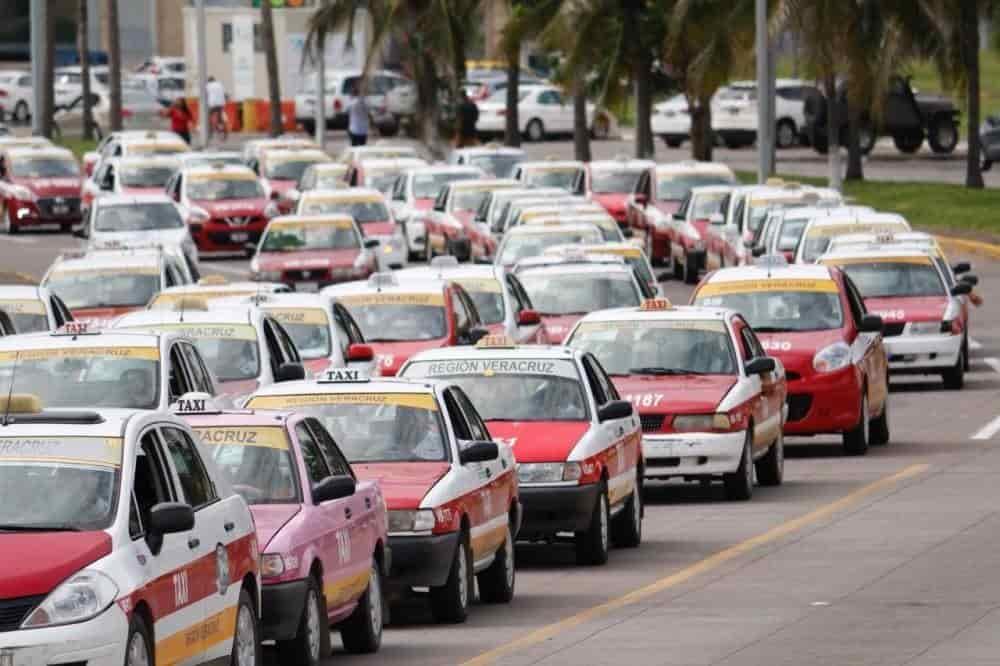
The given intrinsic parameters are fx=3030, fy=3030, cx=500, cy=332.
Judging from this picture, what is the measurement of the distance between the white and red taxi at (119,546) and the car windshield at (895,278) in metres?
21.1

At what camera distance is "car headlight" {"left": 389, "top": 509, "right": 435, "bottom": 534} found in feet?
52.6

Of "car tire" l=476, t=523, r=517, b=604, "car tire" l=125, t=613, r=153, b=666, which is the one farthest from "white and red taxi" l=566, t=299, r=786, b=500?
"car tire" l=125, t=613, r=153, b=666

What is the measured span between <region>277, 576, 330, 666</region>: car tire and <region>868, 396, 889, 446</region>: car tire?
46.9ft

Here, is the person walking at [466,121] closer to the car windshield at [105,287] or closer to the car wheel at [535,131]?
the car wheel at [535,131]

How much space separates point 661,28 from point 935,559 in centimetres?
4636

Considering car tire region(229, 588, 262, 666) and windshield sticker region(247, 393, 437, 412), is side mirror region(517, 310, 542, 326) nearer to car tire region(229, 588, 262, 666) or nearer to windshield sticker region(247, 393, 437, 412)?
windshield sticker region(247, 393, 437, 412)

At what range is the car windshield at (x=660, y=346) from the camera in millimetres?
23828

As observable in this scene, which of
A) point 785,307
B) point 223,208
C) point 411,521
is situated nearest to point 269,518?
point 411,521

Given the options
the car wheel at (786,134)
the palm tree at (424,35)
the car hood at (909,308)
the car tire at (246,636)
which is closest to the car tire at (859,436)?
the car hood at (909,308)

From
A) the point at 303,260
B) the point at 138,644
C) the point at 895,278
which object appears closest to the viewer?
the point at 138,644

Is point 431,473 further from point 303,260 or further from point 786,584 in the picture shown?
point 303,260

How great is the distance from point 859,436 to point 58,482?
15660 millimetres

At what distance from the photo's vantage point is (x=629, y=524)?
20281mm

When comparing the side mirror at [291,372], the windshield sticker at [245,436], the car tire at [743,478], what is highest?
the windshield sticker at [245,436]
